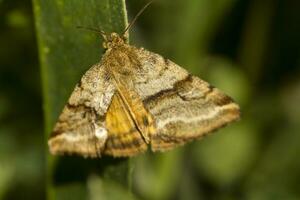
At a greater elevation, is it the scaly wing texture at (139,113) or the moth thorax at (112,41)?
the moth thorax at (112,41)

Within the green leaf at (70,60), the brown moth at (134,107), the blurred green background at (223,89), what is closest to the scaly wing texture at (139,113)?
the brown moth at (134,107)

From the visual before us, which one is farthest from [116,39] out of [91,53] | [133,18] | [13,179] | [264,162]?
[264,162]

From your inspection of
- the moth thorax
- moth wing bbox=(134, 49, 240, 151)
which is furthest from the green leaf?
moth wing bbox=(134, 49, 240, 151)

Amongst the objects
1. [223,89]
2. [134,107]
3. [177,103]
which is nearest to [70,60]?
[134,107]

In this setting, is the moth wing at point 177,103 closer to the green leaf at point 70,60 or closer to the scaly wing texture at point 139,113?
the scaly wing texture at point 139,113

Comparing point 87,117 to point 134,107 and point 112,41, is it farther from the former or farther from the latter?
point 112,41

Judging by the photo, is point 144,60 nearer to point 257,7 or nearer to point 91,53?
point 91,53
